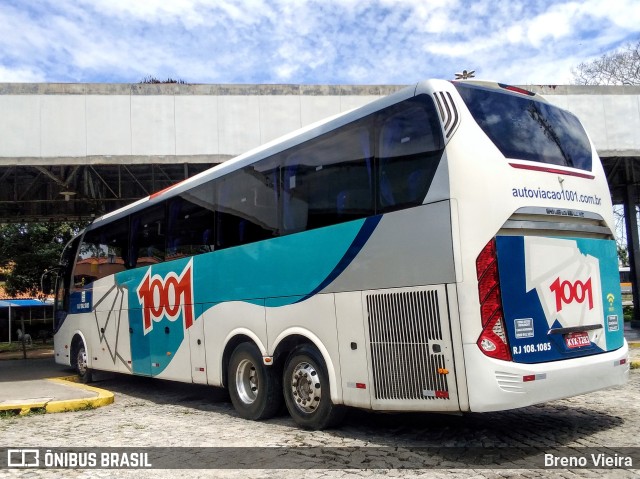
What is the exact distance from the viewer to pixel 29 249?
26781mm

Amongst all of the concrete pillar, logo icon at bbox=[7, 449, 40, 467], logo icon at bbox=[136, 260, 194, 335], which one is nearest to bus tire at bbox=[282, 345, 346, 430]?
logo icon at bbox=[136, 260, 194, 335]

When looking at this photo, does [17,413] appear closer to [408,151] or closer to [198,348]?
[198,348]

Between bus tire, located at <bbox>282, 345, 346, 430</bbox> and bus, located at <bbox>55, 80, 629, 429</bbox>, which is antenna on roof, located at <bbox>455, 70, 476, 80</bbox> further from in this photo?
bus tire, located at <bbox>282, 345, 346, 430</bbox>

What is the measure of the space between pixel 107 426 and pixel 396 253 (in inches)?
188

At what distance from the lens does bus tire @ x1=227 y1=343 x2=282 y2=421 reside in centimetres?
767

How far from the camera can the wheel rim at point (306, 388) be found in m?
6.95

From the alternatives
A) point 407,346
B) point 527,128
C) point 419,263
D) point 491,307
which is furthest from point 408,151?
point 407,346

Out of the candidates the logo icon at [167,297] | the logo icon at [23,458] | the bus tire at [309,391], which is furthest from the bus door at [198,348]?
the logo icon at [23,458]

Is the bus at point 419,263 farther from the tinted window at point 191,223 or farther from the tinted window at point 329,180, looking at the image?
the tinted window at point 191,223

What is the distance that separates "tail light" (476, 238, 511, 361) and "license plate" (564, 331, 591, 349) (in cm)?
92

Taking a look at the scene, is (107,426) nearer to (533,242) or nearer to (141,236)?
(141,236)

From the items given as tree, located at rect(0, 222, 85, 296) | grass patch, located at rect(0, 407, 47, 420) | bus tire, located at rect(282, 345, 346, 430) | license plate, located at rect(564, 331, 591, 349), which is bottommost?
grass patch, located at rect(0, 407, 47, 420)

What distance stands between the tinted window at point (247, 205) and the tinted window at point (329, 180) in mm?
299

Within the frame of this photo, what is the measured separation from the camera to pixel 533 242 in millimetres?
5758
